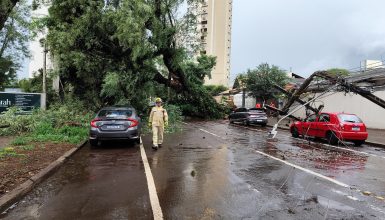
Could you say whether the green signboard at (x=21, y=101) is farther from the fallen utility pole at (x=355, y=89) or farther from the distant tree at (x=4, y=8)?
the fallen utility pole at (x=355, y=89)

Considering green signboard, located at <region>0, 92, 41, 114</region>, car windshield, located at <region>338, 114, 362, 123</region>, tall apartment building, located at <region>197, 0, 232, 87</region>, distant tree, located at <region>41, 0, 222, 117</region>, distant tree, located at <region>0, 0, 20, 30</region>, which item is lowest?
car windshield, located at <region>338, 114, 362, 123</region>

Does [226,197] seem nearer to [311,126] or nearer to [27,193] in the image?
[27,193]

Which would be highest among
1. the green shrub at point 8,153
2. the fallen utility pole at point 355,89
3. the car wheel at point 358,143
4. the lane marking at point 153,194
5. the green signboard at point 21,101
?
the fallen utility pole at point 355,89

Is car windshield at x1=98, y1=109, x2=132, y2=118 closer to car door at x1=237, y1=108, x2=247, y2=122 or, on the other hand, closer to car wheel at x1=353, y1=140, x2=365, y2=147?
car wheel at x1=353, y1=140, x2=365, y2=147

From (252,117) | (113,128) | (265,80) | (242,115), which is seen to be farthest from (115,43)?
(265,80)

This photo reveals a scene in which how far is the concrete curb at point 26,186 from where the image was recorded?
21.1ft

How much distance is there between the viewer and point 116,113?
48.8 feet

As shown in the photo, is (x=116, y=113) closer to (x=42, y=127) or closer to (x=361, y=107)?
(x=42, y=127)

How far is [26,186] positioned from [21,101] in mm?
14668

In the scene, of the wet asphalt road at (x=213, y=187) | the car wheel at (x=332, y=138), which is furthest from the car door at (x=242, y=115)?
the wet asphalt road at (x=213, y=187)

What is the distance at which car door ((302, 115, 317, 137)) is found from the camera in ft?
62.6

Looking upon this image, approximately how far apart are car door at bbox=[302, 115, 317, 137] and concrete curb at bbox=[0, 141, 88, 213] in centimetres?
1258

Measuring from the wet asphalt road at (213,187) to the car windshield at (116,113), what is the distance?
2084mm

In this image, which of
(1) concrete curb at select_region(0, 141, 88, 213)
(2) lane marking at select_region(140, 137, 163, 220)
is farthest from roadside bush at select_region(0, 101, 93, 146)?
(2) lane marking at select_region(140, 137, 163, 220)
